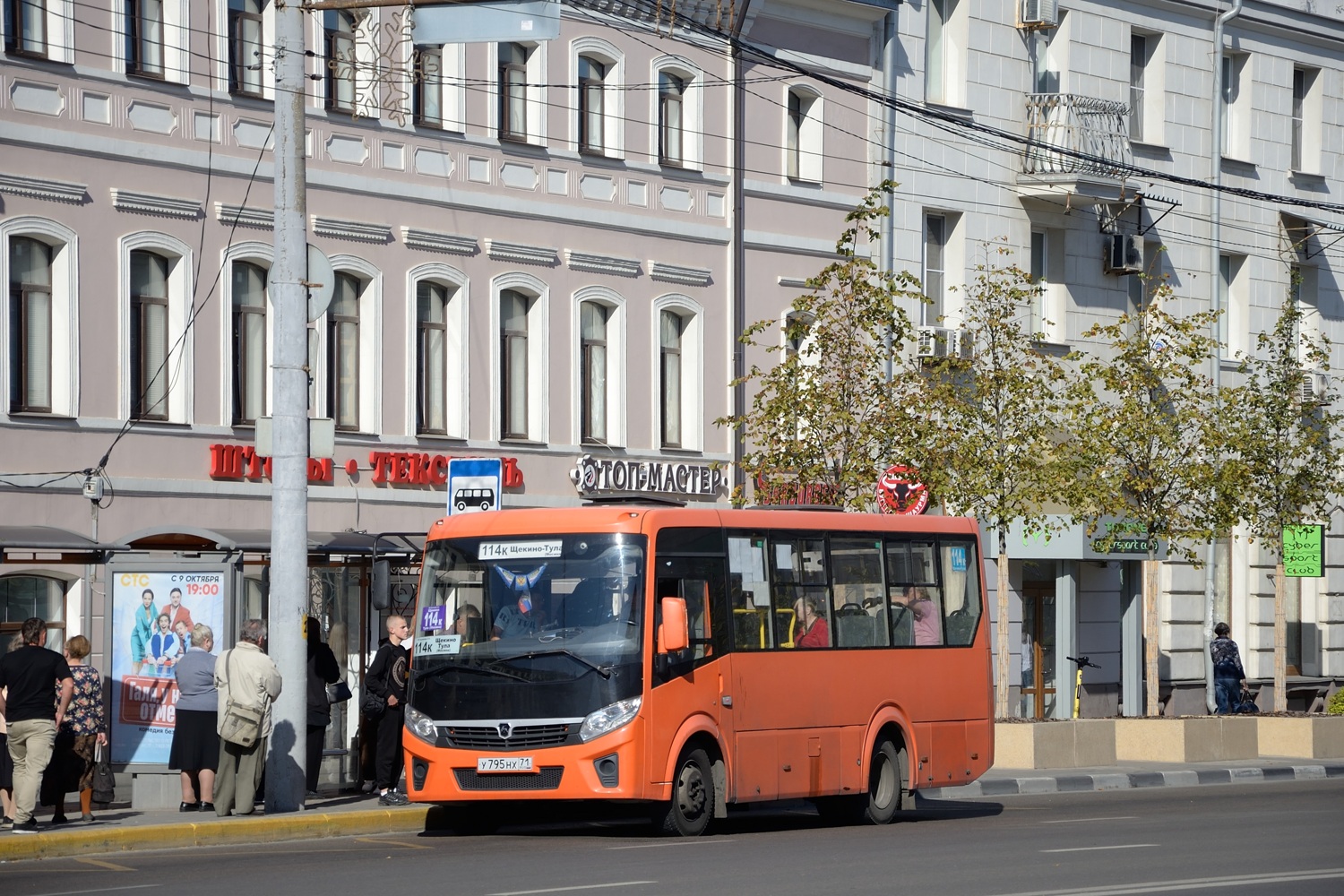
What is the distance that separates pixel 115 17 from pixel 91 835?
11703 mm

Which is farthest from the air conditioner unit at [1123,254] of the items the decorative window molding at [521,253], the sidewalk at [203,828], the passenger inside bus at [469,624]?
the passenger inside bus at [469,624]

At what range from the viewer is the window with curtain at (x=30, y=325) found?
Result: 25.3 m

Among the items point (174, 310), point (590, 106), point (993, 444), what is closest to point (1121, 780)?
point (993, 444)

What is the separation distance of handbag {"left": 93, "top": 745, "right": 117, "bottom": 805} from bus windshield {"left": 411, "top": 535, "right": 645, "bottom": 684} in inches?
144

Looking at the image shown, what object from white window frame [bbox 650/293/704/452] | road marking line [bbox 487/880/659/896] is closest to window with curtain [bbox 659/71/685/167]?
white window frame [bbox 650/293/704/452]

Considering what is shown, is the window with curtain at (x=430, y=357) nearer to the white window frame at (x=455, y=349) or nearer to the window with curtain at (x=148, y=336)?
the white window frame at (x=455, y=349)

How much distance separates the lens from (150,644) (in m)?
20.9

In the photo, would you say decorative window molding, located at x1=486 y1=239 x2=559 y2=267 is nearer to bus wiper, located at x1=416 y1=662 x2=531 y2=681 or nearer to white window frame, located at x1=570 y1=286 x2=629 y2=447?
white window frame, located at x1=570 y1=286 x2=629 y2=447

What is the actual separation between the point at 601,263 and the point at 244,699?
1402 cm

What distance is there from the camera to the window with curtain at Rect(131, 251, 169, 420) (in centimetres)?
2662

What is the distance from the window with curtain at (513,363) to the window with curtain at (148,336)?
5.61 meters

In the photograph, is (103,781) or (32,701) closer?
(32,701)

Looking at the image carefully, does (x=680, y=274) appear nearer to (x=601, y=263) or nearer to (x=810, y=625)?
(x=601, y=263)

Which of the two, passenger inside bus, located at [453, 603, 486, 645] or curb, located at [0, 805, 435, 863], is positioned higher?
passenger inside bus, located at [453, 603, 486, 645]
